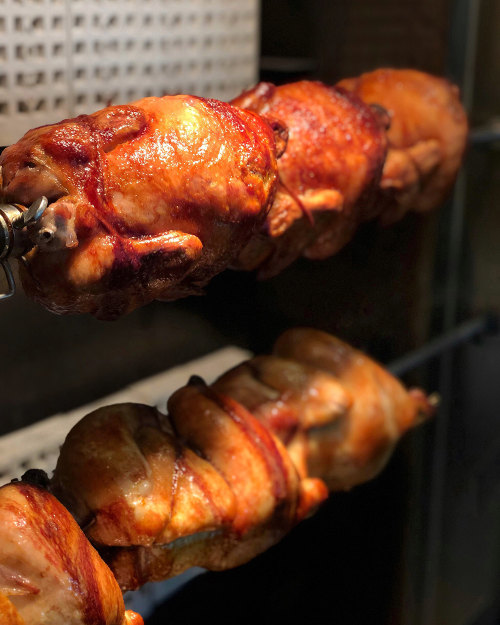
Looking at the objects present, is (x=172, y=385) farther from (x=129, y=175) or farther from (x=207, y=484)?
(x=129, y=175)

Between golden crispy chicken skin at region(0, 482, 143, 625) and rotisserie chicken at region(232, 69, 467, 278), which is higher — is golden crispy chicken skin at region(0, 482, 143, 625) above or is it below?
below

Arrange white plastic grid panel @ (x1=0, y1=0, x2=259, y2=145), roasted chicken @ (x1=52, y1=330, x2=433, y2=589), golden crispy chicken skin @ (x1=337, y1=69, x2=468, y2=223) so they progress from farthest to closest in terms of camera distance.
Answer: golden crispy chicken skin @ (x1=337, y1=69, x2=468, y2=223) < white plastic grid panel @ (x1=0, y1=0, x2=259, y2=145) < roasted chicken @ (x1=52, y1=330, x2=433, y2=589)

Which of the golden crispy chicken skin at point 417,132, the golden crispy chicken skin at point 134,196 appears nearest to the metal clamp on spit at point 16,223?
the golden crispy chicken skin at point 134,196

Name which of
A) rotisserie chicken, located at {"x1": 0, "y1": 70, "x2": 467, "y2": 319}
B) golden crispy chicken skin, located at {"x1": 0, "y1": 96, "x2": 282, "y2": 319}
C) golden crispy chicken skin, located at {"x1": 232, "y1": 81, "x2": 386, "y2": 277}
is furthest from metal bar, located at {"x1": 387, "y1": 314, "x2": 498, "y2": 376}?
golden crispy chicken skin, located at {"x1": 0, "y1": 96, "x2": 282, "y2": 319}

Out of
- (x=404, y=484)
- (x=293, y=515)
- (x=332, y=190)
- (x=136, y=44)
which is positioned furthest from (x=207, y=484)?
(x=404, y=484)

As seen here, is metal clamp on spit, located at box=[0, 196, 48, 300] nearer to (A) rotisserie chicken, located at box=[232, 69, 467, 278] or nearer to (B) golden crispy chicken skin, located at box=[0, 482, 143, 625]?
(B) golden crispy chicken skin, located at box=[0, 482, 143, 625]

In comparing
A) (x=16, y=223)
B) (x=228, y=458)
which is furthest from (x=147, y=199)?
(x=228, y=458)

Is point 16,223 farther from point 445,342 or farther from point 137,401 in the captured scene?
point 445,342
